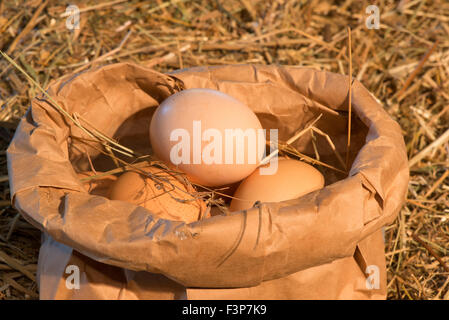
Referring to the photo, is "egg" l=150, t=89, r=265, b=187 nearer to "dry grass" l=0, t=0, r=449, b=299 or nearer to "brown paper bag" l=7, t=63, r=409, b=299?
"brown paper bag" l=7, t=63, r=409, b=299

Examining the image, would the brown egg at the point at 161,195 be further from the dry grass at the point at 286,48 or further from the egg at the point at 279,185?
the dry grass at the point at 286,48

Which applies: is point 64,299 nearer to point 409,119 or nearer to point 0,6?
point 409,119

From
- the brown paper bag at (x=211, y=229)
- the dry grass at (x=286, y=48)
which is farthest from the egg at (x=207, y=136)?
the dry grass at (x=286, y=48)

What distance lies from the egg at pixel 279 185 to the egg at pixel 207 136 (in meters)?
0.04

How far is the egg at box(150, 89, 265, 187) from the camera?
1.08 metres

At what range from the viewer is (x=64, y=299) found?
97 cm

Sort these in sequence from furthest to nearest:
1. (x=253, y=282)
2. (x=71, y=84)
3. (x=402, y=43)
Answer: (x=402, y=43)
(x=71, y=84)
(x=253, y=282)

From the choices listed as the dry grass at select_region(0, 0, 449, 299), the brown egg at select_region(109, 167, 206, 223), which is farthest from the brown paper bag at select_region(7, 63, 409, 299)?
the dry grass at select_region(0, 0, 449, 299)

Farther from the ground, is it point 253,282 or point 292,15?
point 292,15

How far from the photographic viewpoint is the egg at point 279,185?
106 cm

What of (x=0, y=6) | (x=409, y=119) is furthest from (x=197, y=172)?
(x=0, y=6)

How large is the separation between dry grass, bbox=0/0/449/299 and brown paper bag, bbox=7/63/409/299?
0.31 meters

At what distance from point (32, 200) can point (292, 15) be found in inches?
50.9

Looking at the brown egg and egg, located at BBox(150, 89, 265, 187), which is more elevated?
egg, located at BBox(150, 89, 265, 187)
